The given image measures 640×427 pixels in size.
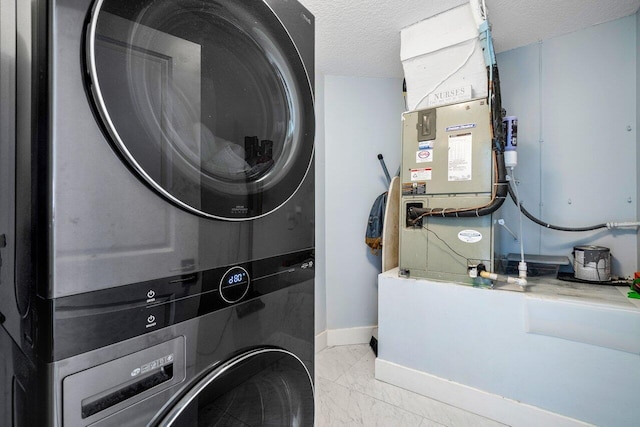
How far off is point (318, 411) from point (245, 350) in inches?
50.1

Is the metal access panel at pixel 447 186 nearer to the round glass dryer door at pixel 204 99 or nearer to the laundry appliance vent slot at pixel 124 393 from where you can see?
the round glass dryer door at pixel 204 99

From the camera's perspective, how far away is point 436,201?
1.67 meters

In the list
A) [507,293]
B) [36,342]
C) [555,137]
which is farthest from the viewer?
[555,137]

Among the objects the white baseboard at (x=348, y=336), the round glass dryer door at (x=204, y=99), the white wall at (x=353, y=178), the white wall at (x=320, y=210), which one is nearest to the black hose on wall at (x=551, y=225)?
the white wall at (x=353, y=178)

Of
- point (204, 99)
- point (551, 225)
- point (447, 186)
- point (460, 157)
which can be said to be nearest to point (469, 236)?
point (447, 186)

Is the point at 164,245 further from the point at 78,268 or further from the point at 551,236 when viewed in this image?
the point at 551,236

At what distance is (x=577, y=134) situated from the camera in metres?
1.87

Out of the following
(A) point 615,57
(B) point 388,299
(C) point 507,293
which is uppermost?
A: (A) point 615,57

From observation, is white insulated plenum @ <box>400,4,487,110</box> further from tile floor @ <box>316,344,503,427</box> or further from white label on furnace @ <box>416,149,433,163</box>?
tile floor @ <box>316,344,503,427</box>

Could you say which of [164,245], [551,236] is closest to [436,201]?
[551,236]

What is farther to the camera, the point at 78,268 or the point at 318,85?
the point at 318,85

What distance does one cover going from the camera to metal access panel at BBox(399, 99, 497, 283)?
5.01 ft

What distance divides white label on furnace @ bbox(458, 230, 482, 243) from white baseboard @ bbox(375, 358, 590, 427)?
2.72ft

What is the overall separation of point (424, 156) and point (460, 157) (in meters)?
0.20
